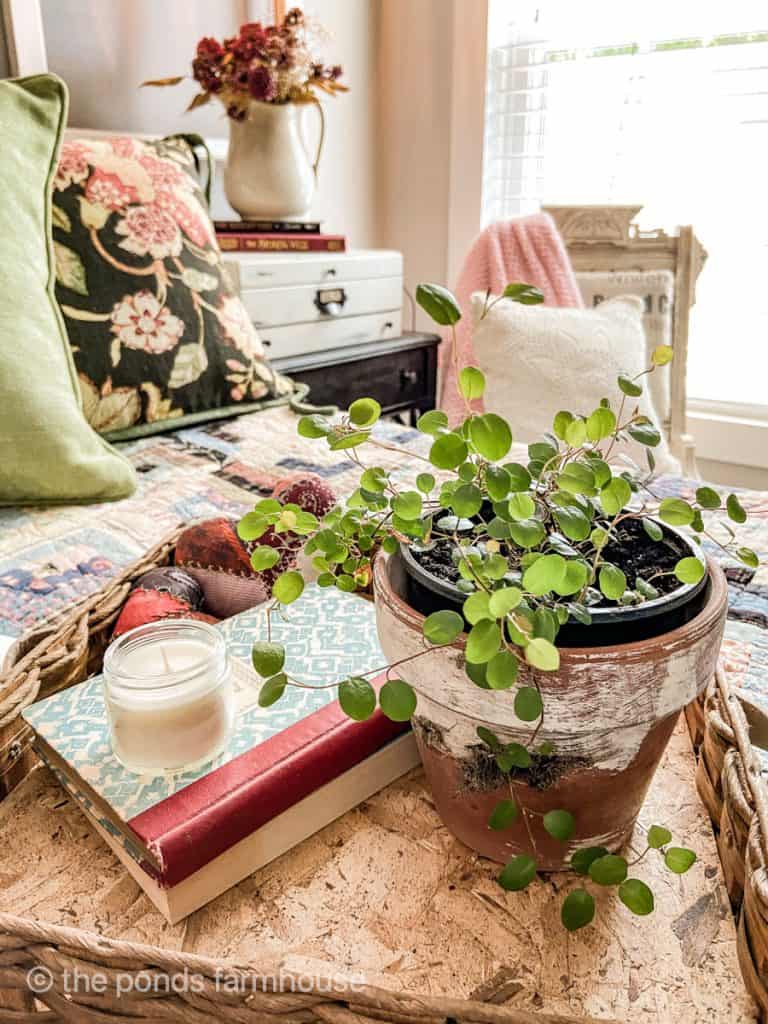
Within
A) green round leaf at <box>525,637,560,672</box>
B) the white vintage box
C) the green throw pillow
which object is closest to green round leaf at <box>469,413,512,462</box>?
green round leaf at <box>525,637,560,672</box>

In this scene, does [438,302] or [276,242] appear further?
[276,242]

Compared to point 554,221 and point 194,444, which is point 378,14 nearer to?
point 554,221

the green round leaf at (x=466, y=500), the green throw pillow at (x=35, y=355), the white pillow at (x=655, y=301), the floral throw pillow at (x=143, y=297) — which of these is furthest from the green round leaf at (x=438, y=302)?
the white pillow at (x=655, y=301)

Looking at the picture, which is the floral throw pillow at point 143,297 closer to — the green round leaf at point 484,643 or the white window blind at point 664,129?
the green round leaf at point 484,643

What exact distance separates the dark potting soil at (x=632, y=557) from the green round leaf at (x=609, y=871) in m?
0.14

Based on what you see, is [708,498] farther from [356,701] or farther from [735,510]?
[356,701]

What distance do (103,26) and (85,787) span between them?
6.41 ft

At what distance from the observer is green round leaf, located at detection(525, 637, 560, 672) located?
31 centimetres

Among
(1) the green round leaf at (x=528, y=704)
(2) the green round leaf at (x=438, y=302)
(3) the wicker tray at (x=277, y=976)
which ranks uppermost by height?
(2) the green round leaf at (x=438, y=302)

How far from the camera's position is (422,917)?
0.42 meters

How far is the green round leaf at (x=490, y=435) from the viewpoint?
0.38 meters

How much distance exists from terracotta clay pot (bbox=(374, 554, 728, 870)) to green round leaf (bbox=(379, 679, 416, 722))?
0.02 m

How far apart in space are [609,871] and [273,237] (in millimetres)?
1813

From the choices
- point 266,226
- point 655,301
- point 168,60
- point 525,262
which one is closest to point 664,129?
point 655,301
